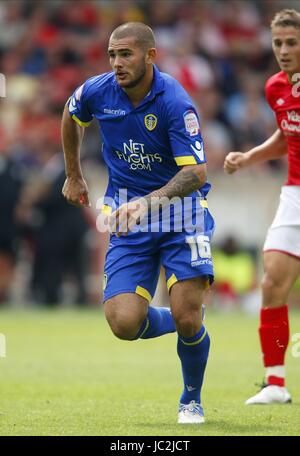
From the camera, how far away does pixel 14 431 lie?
21.9 feet

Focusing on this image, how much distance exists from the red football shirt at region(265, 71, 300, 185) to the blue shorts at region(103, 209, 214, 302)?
4.95ft

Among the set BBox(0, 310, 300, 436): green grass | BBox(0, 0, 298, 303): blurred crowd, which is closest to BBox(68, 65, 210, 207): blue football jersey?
BBox(0, 310, 300, 436): green grass

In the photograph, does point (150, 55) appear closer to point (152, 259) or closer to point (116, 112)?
point (116, 112)

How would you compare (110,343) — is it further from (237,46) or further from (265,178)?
(237,46)

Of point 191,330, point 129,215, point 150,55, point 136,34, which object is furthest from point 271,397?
point 136,34

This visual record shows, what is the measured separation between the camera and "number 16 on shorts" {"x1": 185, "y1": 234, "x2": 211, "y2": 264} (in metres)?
7.20

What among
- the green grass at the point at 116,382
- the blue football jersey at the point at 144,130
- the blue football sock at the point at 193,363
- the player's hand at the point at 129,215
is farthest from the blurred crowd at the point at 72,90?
the player's hand at the point at 129,215

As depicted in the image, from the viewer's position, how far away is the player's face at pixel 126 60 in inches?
281

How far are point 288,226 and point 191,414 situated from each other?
201cm

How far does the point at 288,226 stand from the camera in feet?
28.4

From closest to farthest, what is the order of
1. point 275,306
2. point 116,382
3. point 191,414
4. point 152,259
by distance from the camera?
point 191,414 → point 152,259 → point 275,306 → point 116,382

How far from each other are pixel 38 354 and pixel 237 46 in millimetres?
10680
